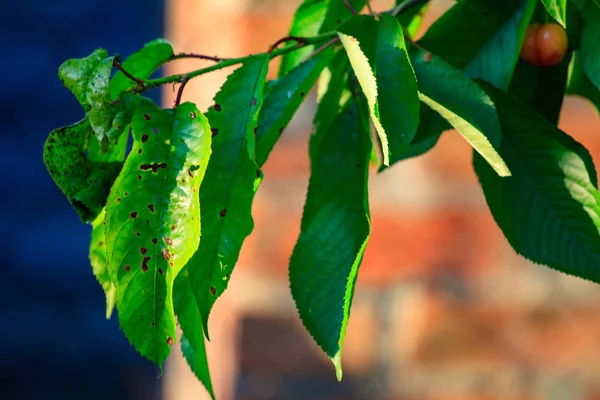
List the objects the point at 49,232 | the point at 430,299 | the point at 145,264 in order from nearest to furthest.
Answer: the point at 145,264 → the point at 430,299 → the point at 49,232

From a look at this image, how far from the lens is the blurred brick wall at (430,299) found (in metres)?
0.68

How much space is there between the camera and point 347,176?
226 millimetres

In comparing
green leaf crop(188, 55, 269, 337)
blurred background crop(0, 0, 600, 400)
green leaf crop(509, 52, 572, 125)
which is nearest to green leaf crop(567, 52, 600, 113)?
green leaf crop(509, 52, 572, 125)

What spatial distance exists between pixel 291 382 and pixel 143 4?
Answer: 0.45 meters

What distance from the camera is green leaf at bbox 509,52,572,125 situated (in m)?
0.27

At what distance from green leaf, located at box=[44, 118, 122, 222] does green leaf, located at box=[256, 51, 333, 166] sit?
0.04 meters

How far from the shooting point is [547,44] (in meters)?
0.26

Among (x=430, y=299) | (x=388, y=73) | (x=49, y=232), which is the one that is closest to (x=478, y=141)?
(x=388, y=73)

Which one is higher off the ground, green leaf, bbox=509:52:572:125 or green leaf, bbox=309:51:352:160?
green leaf, bbox=309:51:352:160

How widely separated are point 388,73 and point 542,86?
0.09 meters

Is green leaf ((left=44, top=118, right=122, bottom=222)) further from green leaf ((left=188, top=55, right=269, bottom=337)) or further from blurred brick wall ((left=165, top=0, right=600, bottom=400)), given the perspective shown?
blurred brick wall ((left=165, top=0, right=600, bottom=400))

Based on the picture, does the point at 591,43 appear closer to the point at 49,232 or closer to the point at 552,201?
the point at 552,201

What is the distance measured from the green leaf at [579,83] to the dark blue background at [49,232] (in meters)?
0.66

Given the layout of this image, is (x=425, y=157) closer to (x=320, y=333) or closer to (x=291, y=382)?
(x=291, y=382)
